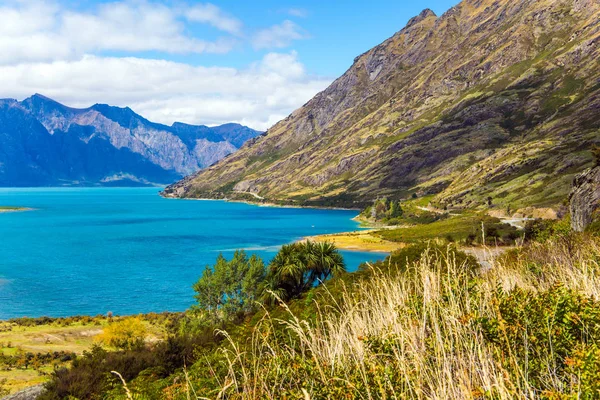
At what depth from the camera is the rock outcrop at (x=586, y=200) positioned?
46219 mm

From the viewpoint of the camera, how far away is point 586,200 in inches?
1876

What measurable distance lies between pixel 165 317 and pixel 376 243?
289 ft

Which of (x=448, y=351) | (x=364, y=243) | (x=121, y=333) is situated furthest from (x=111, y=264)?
(x=448, y=351)

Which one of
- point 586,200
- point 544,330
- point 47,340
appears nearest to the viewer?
point 544,330

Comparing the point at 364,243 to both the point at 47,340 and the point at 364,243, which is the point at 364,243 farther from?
the point at 47,340

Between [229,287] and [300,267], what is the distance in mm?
17462

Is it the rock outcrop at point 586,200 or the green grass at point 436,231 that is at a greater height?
the rock outcrop at point 586,200

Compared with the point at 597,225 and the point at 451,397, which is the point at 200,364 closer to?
the point at 451,397

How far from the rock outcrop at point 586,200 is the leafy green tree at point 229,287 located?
39.6 metres

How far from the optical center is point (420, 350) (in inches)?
329

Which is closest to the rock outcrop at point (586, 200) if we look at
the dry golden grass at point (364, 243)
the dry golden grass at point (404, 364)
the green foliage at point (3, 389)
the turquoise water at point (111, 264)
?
the dry golden grass at point (404, 364)

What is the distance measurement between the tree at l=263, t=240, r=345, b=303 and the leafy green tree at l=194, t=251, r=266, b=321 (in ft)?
31.2

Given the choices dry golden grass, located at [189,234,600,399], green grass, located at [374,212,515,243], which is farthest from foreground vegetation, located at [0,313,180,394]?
green grass, located at [374,212,515,243]

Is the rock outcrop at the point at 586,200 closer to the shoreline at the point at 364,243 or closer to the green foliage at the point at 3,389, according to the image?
the green foliage at the point at 3,389
